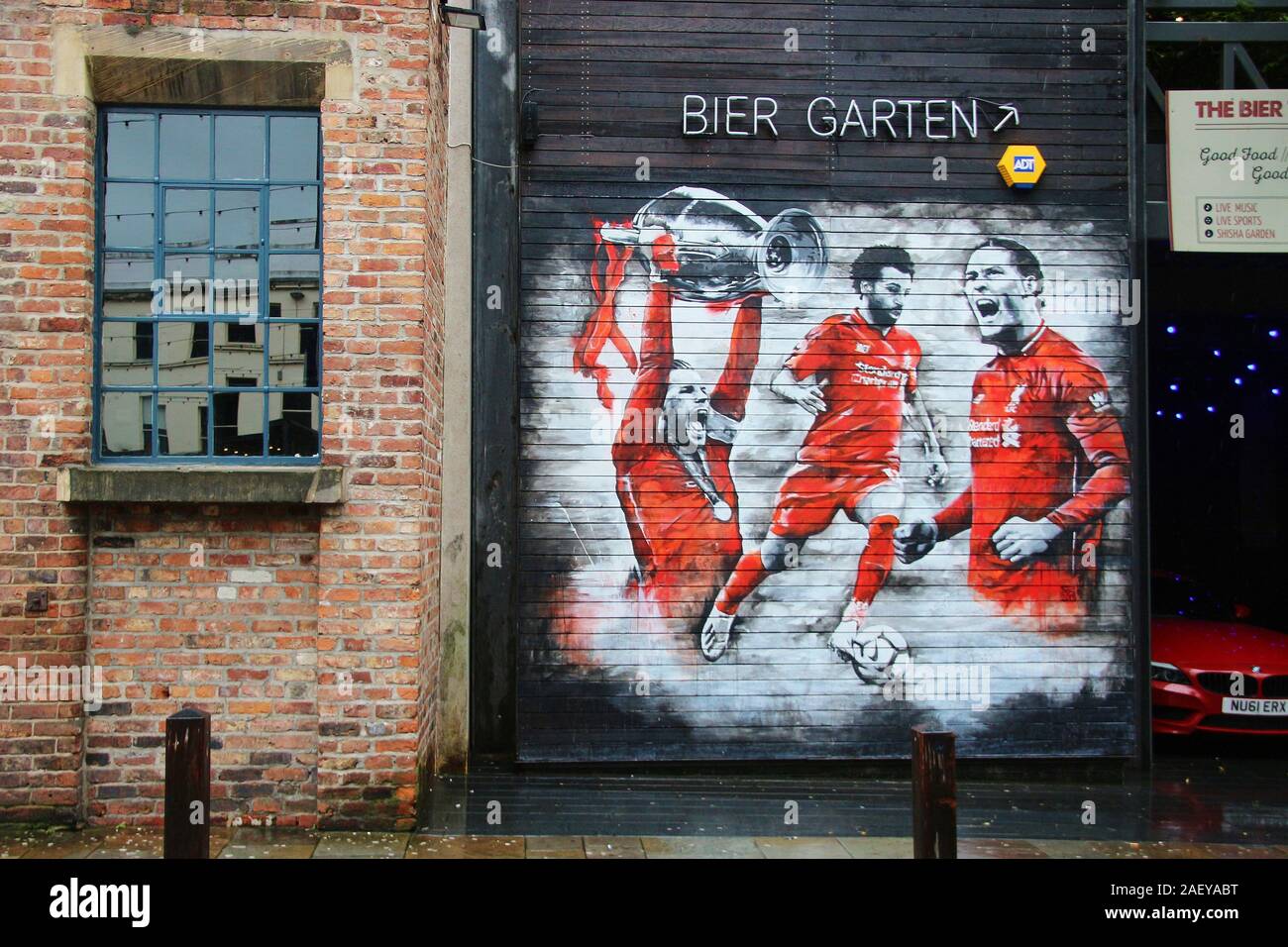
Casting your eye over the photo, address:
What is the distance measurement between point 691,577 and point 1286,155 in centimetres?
549

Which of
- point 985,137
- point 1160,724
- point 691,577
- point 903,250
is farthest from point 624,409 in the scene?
point 1160,724

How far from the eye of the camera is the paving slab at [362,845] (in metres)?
5.69

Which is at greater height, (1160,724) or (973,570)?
(973,570)

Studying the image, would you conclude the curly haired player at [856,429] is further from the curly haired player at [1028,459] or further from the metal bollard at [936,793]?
the metal bollard at [936,793]

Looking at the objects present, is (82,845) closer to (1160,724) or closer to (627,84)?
(627,84)

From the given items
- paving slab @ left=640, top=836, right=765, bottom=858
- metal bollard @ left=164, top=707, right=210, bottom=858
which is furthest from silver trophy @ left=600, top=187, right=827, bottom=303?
metal bollard @ left=164, top=707, right=210, bottom=858

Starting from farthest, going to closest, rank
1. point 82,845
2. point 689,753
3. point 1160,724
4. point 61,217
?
point 1160,724 → point 689,753 → point 61,217 → point 82,845

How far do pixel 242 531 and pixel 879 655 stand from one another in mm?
4450

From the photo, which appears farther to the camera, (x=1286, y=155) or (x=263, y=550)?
(x=1286, y=155)

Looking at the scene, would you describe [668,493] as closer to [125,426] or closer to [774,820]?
[774,820]

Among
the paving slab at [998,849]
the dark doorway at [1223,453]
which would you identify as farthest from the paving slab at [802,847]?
the dark doorway at [1223,453]

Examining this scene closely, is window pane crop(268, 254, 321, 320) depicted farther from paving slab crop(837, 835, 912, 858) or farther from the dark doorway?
the dark doorway

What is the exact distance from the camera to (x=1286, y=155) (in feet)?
25.5

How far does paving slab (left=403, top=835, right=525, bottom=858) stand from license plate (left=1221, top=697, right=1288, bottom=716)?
591 cm
